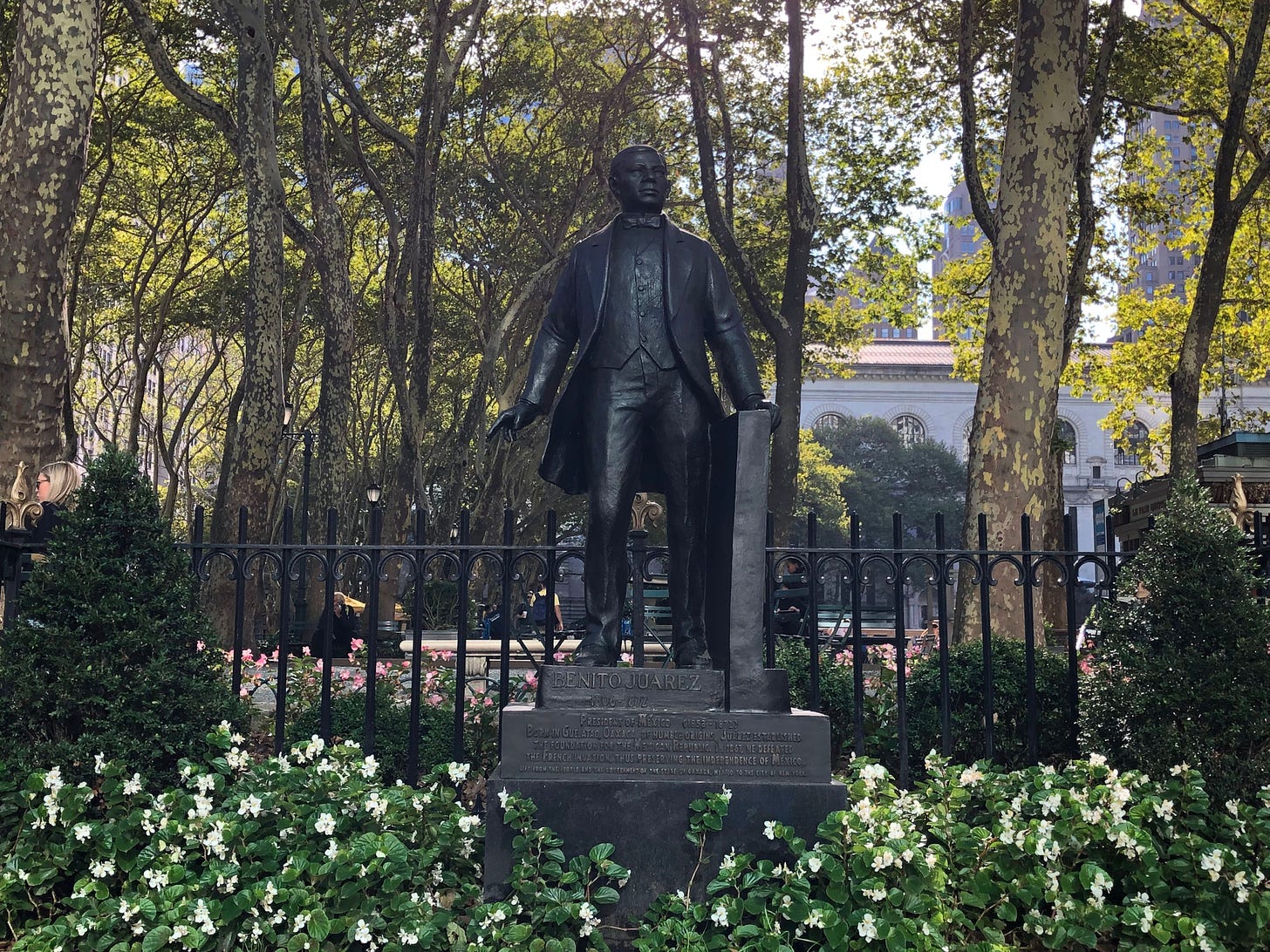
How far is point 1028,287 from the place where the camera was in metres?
10.1

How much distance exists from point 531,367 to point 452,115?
20.5 metres

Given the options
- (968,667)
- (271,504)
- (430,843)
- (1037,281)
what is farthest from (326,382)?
(430,843)

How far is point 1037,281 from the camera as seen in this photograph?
398 inches

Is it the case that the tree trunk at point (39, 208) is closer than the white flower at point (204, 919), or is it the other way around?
the white flower at point (204, 919)

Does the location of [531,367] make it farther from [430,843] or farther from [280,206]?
[280,206]

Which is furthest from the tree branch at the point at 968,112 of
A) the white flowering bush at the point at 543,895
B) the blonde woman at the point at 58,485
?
the white flowering bush at the point at 543,895

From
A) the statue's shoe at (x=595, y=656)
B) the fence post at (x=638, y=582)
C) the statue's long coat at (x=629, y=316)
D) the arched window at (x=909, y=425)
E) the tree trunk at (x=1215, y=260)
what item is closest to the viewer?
the statue's shoe at (x=595, y=656)

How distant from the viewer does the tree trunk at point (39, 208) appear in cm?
859

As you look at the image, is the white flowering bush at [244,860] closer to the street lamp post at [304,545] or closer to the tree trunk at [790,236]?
the street lamp post at [304,545]

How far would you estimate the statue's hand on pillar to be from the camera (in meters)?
5.52

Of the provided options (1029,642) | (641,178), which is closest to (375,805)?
(641,178)

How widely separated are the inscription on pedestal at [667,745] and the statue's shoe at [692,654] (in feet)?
1.34

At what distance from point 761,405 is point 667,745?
1648 mm

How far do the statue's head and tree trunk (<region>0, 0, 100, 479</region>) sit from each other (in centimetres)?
511
